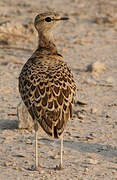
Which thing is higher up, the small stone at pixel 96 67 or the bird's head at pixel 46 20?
the bird's head at pixel 46 20

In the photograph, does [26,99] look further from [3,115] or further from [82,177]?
[3,115]

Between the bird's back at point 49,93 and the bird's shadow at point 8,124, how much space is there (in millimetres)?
1172

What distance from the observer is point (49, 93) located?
5656mm

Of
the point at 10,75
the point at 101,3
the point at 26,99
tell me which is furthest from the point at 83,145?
the point at 101,3

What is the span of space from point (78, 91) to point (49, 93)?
301 cm

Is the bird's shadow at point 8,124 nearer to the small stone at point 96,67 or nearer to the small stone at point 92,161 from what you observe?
the small stone at point 92,161

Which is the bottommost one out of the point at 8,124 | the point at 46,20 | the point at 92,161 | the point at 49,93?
the point at 92,161

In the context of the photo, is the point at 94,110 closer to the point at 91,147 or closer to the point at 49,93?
the point at 91,147

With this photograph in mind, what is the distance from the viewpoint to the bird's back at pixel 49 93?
559 centimetres

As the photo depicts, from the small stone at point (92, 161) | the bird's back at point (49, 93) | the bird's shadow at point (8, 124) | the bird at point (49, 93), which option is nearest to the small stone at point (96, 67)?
the bird's shadow at point (8, 124)

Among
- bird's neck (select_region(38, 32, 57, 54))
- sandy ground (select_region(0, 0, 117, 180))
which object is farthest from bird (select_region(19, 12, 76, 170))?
bird's neck (select_region(38, 32, 57, 54))

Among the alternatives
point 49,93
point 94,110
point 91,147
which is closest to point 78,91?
point 94,110

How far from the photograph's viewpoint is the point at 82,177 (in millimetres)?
5707

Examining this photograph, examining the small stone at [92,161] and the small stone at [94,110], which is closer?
the small stone at [92,161]
